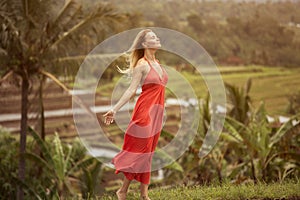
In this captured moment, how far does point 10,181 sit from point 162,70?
726 cm

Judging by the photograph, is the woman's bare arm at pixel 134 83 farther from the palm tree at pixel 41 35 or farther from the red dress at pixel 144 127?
the palm tree at pixel 41 35

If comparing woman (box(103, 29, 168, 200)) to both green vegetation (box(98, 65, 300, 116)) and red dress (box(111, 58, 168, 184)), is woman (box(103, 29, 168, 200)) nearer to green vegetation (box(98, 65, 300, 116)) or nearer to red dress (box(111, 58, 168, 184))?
red dress (box(111, 58, 168, 184))

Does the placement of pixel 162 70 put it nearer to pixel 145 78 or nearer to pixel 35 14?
pixel 145 78

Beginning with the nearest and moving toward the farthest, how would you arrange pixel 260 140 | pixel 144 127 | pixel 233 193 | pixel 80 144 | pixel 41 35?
1. pixel 144 127
2. pixel 233 193
3. pixel 260 140
4. pixel 41 35
5. pixel 80 144

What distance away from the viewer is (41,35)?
367 inches

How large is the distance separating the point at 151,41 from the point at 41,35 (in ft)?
20.2

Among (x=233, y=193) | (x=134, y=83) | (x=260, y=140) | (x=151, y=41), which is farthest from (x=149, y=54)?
(x=260, y=140)

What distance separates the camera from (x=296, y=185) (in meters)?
4.30

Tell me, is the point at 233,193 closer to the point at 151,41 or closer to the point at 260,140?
the point at 151,41

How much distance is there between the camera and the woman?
Result: 3.45 metres

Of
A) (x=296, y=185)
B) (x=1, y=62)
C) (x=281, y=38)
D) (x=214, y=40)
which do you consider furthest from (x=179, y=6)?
(x=296, y=185)

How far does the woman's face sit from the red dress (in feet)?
0.54

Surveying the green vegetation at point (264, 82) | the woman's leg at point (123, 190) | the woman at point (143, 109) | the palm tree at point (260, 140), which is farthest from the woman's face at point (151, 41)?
the green vegetation at point (264, 82)

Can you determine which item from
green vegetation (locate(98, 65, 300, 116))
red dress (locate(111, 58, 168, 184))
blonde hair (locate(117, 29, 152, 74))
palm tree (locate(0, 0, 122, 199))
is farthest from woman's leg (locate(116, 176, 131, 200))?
green vegetation (locate(98, 65, 300, 116))
